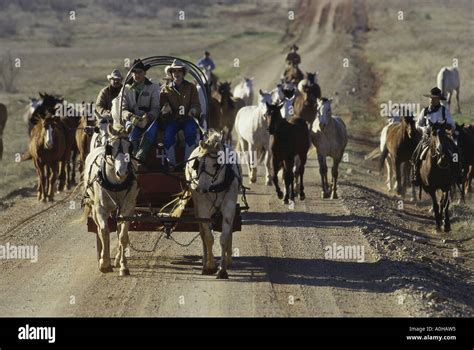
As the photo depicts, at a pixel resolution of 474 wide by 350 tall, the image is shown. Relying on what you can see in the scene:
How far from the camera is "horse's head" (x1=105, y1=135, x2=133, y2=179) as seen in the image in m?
15.7

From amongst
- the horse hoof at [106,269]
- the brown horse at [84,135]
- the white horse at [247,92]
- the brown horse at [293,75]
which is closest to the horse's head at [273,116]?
the brown horse at [84,135]

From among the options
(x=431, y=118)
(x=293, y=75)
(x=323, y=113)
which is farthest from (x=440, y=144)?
(x=293, y=75)

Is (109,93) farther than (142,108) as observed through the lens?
Yes

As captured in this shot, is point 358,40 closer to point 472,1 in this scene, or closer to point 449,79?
point 472,1

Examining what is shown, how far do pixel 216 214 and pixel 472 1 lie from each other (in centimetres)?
8481

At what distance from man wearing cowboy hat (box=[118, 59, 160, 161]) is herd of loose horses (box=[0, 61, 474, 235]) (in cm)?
371

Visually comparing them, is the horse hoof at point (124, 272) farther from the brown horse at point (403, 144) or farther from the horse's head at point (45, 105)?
the horse's head at point (45, 105)

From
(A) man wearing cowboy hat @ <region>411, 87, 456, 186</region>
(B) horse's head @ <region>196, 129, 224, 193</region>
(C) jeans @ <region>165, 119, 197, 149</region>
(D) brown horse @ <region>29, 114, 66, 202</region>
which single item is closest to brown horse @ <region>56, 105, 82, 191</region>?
(D) brown horse @ <region>29, 114, 66, 202</region>

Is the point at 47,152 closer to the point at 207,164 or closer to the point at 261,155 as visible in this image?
the point at 261,155

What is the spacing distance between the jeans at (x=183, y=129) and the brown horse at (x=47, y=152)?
24.5ft

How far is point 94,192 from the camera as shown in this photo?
16.7m

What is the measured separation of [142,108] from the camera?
1778 cm

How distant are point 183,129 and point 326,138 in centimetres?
832

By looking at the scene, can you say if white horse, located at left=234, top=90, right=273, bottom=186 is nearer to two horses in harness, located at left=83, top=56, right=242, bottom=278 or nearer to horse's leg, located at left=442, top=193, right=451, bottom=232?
horse's leg, located at left=442, top=193, right=451, bottom=232
